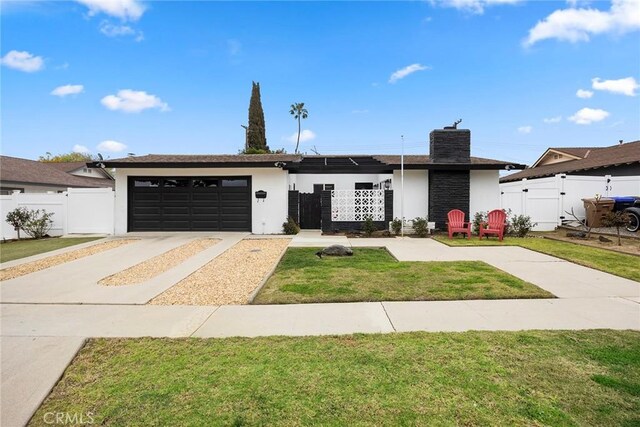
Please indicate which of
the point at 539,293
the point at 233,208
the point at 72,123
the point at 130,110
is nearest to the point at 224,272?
the point at 539,293

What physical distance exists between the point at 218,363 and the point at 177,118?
21.7 m

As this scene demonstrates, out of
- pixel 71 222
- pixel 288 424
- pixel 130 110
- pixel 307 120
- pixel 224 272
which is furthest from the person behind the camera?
pixel 307 120

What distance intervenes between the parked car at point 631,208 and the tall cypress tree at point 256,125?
2841 cm

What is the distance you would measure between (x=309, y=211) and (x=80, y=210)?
9.81 metres

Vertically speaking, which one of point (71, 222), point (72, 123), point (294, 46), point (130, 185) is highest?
point (294, 46)

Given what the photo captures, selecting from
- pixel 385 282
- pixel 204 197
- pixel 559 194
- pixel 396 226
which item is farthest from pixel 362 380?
pixel 559 194

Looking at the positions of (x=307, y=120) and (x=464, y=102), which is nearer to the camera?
(x=464, y=102)

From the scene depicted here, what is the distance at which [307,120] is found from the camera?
150ft

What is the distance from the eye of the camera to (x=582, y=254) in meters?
8.59

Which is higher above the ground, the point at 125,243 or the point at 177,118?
the point at 177,118

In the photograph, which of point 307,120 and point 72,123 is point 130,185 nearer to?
point 72,123

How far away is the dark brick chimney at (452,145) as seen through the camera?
13820 mm

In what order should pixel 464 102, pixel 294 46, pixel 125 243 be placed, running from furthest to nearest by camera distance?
pixel 464 102 → pixel 294 46 → pixel 125 243

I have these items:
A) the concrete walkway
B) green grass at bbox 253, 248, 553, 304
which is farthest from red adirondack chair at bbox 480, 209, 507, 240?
the concrete walkway
